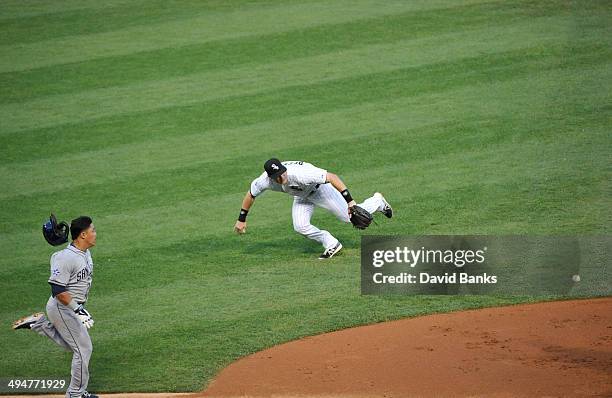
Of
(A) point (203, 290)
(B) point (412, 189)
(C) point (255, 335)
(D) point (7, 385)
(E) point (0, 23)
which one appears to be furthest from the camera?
(E) point (0, 23)

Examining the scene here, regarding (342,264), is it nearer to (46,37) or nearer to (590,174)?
(590,174)

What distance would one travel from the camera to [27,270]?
1205cm

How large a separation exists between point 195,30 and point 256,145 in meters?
5.31

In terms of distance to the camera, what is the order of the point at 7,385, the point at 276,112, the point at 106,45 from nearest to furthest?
1. the point at 7,385
2. the point at 276,112
3. the point at 106,45

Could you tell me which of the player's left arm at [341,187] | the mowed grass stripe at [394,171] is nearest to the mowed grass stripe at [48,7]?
the mowed grass stripe at [394,171]

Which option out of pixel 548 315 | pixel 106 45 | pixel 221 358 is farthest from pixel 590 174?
pixel 106 45

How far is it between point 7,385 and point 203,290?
2804 millimetres

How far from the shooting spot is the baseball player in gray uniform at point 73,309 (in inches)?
325

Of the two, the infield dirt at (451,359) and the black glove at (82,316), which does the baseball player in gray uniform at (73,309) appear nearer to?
the black glove at (82,316)

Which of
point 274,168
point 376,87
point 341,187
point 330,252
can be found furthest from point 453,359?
point 376,87

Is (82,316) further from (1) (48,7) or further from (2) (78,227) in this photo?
(1) (48,7)

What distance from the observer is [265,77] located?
58.4ft

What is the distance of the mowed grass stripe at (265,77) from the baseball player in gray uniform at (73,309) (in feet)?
28.1

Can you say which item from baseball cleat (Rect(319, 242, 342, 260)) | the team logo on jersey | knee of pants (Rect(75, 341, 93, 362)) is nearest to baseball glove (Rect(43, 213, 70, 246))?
the team logo on jersey
